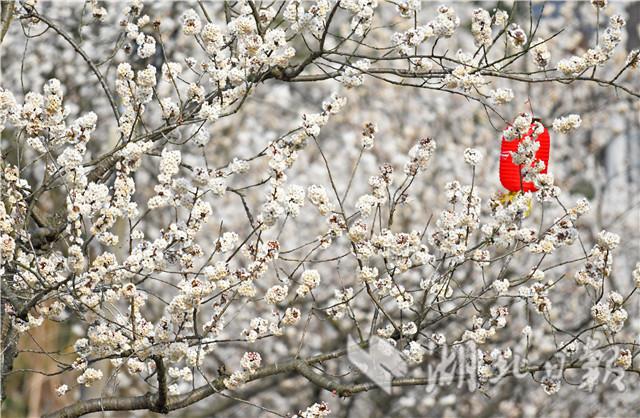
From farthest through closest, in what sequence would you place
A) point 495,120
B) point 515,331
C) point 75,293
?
1. point 495,120
2. point 515,331
3. point 75,293

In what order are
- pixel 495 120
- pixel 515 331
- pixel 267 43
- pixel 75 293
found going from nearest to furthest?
pixel 75 293
pixel 267 43
pixel 515 331
pixel 495 120

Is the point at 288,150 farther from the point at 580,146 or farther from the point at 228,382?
the point at 580,146

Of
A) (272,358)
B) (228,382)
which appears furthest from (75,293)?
(272,358)

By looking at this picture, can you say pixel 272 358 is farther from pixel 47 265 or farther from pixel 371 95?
pixel 47 265

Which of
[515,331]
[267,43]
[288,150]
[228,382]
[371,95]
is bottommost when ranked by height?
[228,382]

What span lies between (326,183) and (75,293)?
384cm

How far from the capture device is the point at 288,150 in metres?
2.14

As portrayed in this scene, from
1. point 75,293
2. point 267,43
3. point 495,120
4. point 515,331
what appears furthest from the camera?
point 495,120

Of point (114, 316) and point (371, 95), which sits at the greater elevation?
point (371, 95)

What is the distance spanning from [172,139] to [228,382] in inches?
22.9

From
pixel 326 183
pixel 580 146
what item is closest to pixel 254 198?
pixel 326 183

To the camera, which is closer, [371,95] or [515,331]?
[515,331]

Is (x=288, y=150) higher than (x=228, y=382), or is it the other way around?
(x=288, y=150)

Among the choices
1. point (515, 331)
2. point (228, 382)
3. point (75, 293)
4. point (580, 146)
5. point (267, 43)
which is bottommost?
point (228, 382)
